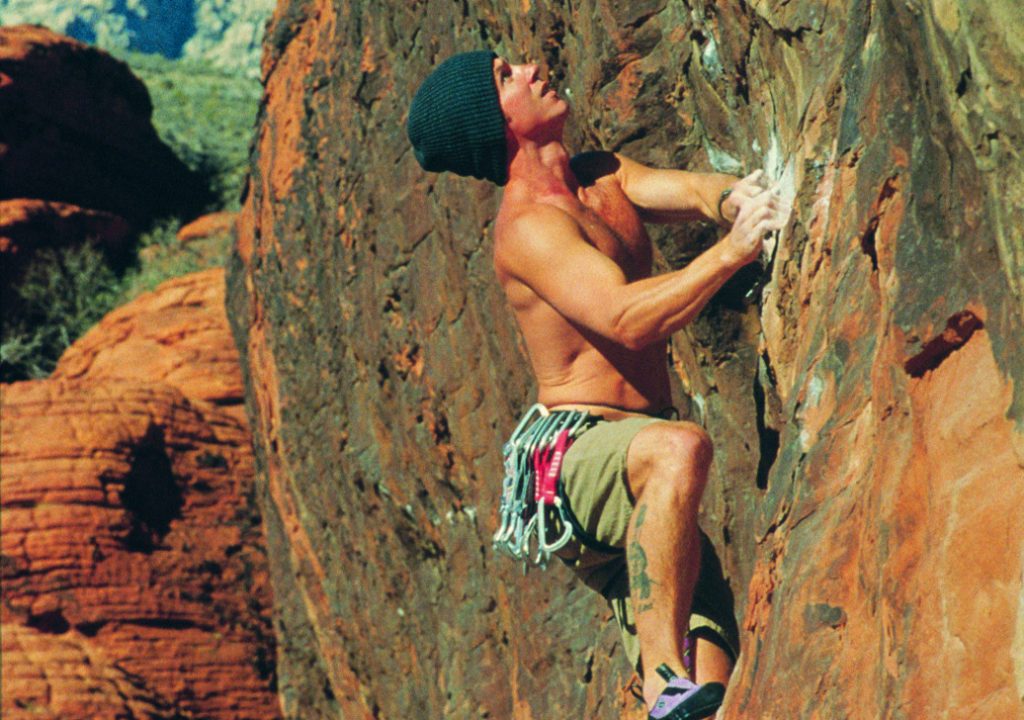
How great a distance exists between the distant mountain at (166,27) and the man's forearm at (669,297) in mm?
36837

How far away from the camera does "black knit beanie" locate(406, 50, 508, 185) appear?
6055 mm

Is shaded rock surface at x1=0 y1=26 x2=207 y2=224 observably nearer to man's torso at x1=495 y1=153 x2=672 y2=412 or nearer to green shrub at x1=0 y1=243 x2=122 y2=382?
green shrub at x1=0 y1=243 x2=122 y2=382

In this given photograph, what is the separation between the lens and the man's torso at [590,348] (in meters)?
5.70

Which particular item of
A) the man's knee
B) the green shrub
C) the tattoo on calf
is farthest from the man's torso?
the green shrub

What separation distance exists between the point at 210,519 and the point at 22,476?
1.90 metres

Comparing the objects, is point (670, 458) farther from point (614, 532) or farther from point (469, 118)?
point (469, 118)

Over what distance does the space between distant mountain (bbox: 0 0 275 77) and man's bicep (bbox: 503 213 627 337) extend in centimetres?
3633

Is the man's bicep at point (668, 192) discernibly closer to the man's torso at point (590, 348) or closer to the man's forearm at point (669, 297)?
the man's torso at point (590, 348)

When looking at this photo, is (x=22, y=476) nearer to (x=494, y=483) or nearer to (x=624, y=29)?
(x=494, y=483)

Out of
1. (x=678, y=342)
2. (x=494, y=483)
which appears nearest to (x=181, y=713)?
(x=494, y=483)

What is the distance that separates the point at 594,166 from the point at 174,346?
1256 centimetres

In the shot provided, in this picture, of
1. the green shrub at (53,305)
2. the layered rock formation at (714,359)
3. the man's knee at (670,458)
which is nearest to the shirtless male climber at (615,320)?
the man's knee at (670,458)

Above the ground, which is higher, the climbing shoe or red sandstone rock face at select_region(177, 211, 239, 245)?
red sandstone rock face at select_region(177, 211, 239, 245)

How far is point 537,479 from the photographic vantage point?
5.68 m
